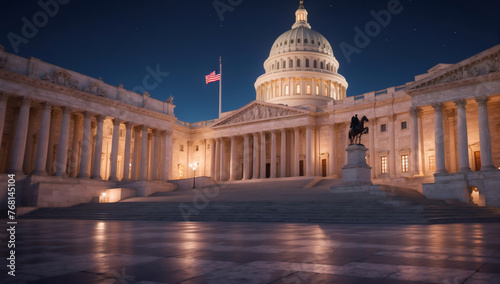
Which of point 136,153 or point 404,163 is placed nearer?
Result: point 404,163

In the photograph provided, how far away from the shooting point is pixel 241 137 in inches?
2660

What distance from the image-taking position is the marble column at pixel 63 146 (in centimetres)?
4488

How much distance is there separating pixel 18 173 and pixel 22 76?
33.0 ft

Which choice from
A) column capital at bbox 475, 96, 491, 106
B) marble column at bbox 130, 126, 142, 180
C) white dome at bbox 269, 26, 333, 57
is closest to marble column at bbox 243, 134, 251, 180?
marble column at bbox 130, 126, 142, 180

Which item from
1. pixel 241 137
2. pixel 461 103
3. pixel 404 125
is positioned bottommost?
pixel 404 125

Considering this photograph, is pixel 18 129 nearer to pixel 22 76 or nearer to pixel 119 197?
pixel 22 76

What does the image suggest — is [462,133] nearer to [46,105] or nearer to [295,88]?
[46,105]

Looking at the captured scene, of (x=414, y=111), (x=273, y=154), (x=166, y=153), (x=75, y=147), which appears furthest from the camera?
(x=273, y=154)

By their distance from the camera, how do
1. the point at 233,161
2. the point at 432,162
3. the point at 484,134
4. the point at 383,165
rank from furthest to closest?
the point at 233,161 < the point at 383,165 < the point at 432,162 < the point at 484,134

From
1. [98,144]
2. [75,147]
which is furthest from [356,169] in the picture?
[75,147]

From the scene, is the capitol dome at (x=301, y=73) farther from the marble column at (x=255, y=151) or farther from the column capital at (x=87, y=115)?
the column capital at (x=87, y=115)

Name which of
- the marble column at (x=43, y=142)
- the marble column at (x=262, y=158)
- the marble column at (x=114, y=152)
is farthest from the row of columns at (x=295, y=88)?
the marble column at (x=43, y=142)

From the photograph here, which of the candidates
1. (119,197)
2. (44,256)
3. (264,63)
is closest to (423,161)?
(119,197)

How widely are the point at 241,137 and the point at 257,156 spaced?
18.2 feet
